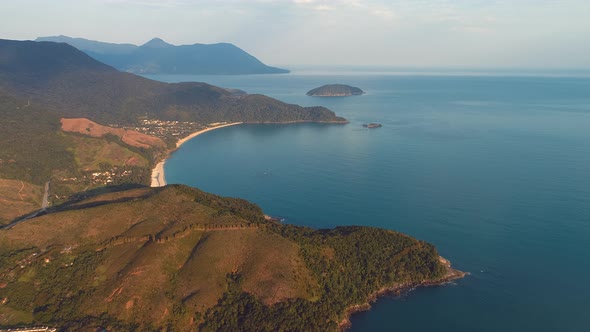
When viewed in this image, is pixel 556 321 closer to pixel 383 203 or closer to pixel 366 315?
pixel 366 315

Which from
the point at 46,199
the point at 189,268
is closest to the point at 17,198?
the point at 46,199

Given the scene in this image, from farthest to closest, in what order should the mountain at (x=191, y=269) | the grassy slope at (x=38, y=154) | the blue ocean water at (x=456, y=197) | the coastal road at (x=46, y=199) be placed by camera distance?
the grassy slope at (x=38, y=154) < the coastal road at (x=46, y=199) < the blue ocean water at (x=456, y=197) < the mountain at (x=191, y=269)

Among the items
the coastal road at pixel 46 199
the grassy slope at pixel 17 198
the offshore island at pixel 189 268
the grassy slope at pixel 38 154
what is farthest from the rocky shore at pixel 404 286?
the coastal road at pixel 46 199

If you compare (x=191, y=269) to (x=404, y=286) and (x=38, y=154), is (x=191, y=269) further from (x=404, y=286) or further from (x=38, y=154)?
(x=38, y=154)

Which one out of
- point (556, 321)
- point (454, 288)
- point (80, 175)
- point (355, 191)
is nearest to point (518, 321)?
point (556, 321)

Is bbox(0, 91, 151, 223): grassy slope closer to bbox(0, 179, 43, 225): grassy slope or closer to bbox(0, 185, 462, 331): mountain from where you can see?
bbox(0, 179, 43, 225): grassy slope

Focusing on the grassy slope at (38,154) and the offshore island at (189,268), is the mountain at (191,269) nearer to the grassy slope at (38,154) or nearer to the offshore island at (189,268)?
the offshore island at (189,268)

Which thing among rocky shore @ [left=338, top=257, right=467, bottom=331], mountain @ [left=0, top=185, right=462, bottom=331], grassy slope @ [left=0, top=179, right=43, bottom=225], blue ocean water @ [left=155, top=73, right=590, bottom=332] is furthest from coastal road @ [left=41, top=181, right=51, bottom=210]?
rocky shore @ [left=338, top=257, right=467, bottom=331]
